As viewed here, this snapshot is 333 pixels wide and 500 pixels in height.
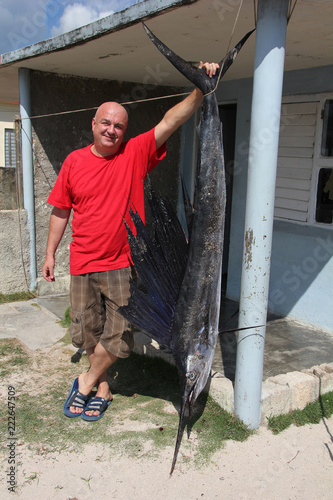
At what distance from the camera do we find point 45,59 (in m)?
4.52

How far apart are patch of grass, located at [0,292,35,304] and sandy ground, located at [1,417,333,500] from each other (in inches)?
116

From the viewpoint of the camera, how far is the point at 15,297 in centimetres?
537

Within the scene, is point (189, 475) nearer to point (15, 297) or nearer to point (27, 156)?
point (15, 297)

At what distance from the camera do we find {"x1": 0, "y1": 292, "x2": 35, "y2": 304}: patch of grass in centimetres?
532

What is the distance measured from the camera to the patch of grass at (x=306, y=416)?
2.88 metres

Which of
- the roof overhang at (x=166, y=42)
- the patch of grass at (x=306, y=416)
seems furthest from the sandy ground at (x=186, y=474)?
the roof overhang at (x=166, y=42)

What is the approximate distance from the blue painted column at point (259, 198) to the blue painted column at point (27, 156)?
3397mm

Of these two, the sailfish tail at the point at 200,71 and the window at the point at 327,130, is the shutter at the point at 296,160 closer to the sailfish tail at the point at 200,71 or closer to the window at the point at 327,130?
the window at the point at 327,130

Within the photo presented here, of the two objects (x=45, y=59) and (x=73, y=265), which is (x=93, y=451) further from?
(x=45, y=59)

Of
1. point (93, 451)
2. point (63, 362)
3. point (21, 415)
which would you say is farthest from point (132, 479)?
point (63, 362)

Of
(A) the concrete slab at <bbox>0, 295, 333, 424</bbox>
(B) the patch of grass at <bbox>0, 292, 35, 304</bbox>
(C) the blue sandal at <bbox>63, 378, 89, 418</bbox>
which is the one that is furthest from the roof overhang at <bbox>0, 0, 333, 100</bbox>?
(B) the patch of grass at <bbox>0, 292, 35, 304</bbox>

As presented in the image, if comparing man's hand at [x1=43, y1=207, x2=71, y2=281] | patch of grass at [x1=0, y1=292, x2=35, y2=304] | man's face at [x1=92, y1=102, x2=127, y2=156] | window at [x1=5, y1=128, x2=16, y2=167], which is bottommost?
patch of grass at [x1=0, y1=292, x2=35, y2=304]

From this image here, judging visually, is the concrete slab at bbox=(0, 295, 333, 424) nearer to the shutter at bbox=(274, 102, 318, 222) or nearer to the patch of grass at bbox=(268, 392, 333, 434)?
the patch of grass at bbox=(268, 392, 333, 434)

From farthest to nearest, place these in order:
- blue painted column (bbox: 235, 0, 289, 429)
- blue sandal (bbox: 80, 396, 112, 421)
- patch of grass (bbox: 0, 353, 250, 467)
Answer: blue sandal (bbox: 80, 396, 112, 421) → patch of grass (bbox: 0, 353, 250, 467) → blue painted column (bbox: 235, 0, 289, 429)
